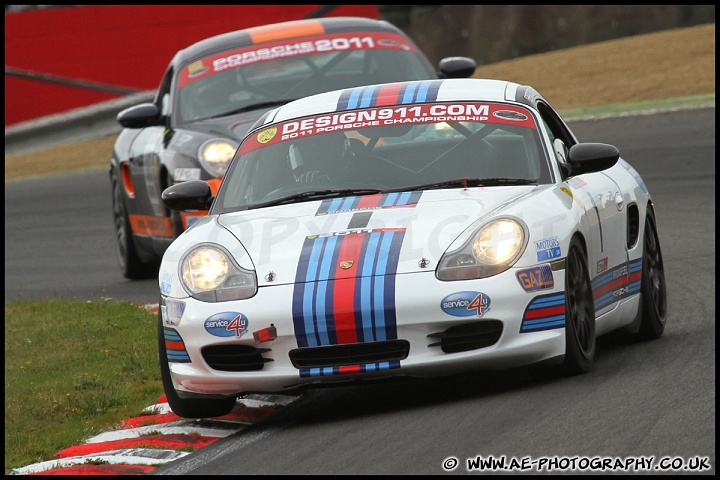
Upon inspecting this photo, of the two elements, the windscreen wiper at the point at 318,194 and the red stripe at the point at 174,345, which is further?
the windscreen wiper at the point at 318,194

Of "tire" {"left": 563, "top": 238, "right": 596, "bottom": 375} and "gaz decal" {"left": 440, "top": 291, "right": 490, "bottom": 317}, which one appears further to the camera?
"tire" {"left": 563, "top": 238, "right": 596, "bottom": 375}

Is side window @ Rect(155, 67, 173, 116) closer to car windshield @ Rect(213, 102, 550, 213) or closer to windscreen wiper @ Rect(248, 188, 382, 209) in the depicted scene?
car windshield @ Rect(213, 102, 550, 213)

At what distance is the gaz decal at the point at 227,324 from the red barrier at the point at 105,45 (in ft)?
64.3

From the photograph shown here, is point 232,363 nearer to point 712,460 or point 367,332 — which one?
point 367,332

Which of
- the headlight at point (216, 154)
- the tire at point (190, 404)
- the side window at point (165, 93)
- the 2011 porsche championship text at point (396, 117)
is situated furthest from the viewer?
the side window at point (165, 93)

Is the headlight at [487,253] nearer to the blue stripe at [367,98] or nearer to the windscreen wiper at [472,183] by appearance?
the windscreen wiper at [472,183]

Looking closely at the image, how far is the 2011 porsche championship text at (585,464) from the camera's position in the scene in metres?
4.66

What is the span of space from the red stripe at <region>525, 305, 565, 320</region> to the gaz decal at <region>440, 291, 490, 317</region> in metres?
0.18

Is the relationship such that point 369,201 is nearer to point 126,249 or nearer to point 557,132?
point 557,132

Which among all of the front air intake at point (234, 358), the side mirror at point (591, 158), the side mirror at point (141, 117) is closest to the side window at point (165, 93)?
the side mirror at point (141, 117)

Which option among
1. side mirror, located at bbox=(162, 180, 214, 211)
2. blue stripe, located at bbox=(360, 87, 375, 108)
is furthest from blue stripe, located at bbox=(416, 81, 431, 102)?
side mirror, located at bbox=(162, 180, 214, 211)

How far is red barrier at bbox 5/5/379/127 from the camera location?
25.2 meters

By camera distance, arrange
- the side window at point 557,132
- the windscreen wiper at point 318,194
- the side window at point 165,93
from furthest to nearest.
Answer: the side window at point 165,93, the side window at point 557,132, the windscreen wiper at point 318,194

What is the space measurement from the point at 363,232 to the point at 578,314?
97cm
